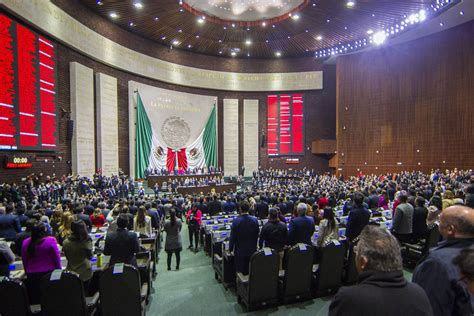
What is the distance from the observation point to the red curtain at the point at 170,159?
21358 millimetres

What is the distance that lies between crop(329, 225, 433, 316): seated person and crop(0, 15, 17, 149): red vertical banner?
13.0m

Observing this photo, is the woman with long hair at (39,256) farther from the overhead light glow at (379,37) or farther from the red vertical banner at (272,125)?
the red vertical banner at (272,125)

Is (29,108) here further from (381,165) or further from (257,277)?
(381,165)

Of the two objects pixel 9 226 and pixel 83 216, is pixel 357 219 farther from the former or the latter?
pixel 9 226

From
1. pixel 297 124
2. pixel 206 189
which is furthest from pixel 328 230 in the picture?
pixel 297 124

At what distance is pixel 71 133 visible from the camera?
14125mm

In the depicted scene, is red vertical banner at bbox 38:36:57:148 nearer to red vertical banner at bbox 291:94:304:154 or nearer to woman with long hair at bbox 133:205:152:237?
woman with long hair at bbox 133:205:152:237

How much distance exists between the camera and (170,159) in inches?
848

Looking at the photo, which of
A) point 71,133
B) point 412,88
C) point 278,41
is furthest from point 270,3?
point 71,133

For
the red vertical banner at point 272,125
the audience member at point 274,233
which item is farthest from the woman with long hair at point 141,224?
the red vertical banner at point 272,125

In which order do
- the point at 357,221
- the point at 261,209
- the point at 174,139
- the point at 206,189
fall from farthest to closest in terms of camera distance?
the point at 174,139 < the point at 206,189 < the point at 261,209 < the point at 357,221

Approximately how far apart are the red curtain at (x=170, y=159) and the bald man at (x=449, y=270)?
2054 centimetres

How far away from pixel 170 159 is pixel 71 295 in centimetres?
1914

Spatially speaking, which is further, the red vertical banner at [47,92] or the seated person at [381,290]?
the red vertical banner at [47,92]
